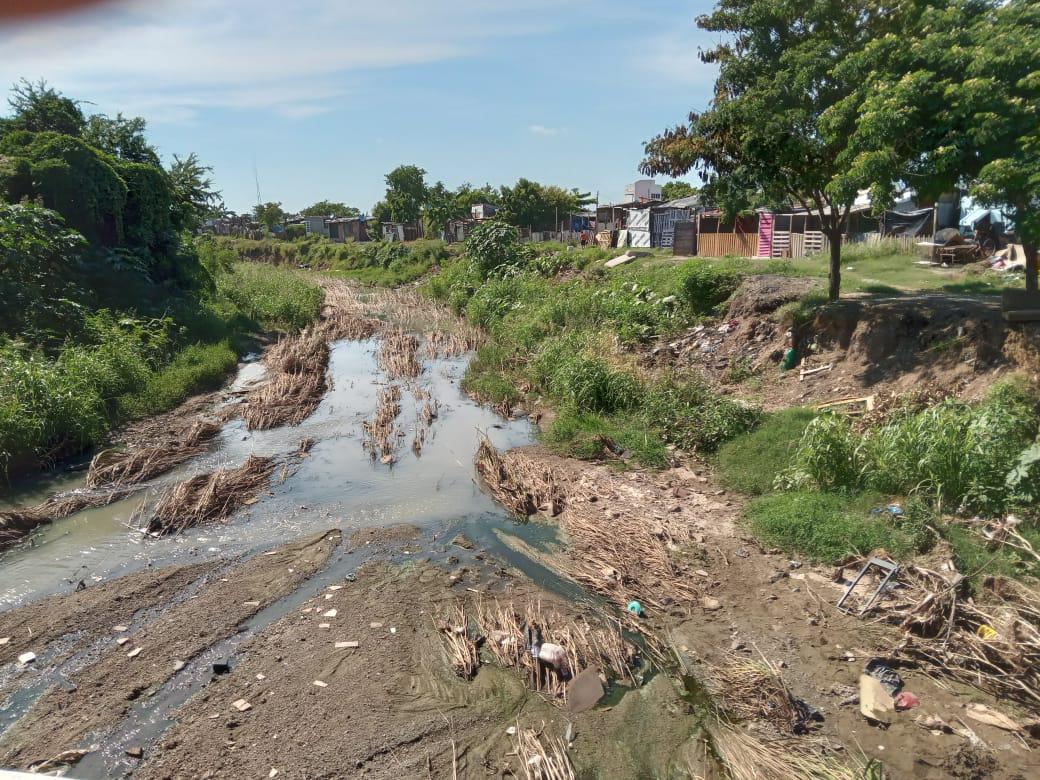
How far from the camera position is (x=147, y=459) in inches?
393

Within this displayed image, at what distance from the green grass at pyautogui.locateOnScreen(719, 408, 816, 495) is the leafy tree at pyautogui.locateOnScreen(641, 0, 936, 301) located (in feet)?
10.6

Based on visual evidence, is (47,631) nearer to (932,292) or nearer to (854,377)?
(854,377)

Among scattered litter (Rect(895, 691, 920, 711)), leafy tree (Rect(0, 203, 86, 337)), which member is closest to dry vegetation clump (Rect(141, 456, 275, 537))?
leafy tree (Rect(0, 203, 86, 337))

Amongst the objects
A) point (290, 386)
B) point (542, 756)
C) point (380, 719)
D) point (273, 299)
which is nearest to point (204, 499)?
point (380, 719)

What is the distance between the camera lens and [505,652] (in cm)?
560

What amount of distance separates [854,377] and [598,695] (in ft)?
24.0

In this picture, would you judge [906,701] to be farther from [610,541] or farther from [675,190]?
[675,190]

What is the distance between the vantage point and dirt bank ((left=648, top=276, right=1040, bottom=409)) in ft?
29.6

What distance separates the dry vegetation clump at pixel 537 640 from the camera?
5363 mm

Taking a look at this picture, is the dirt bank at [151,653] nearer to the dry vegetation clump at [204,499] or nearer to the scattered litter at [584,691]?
the dry vegetation clump at [204,499]

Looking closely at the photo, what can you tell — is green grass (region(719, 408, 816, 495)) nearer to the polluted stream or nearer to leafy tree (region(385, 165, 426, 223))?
the polluted stream

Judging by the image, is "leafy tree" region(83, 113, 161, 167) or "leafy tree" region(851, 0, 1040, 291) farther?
"leafy tree" region(83, 113, 161, 167)

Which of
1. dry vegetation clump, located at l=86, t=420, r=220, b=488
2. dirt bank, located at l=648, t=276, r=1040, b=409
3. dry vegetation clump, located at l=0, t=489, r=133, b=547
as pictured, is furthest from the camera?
dry vegetation clump, located at l=86, t=420, r=220, b=488

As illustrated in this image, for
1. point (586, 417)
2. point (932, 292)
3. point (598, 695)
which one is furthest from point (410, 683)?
point (932, 292)
